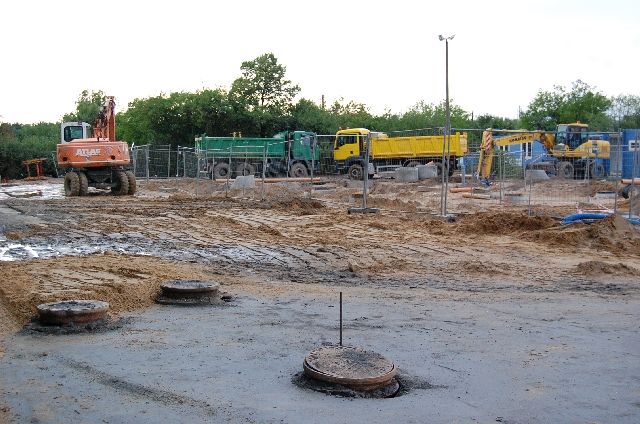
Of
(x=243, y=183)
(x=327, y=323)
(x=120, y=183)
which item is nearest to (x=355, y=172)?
(x=243, y=183)

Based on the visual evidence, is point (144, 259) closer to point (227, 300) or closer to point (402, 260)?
point (227, 300)

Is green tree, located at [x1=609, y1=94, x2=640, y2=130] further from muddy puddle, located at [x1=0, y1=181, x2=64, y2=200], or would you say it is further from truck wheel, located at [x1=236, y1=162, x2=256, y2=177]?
muddy puddle, located at [x1=0, y1=181, x2=64, y2=200]

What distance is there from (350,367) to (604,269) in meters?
6.26

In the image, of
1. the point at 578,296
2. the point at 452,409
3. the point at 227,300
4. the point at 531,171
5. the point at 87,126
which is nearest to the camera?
the point at 452,409

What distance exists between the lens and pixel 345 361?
5203 mm

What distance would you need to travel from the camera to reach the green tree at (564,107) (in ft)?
237

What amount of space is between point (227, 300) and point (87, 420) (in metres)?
3.58

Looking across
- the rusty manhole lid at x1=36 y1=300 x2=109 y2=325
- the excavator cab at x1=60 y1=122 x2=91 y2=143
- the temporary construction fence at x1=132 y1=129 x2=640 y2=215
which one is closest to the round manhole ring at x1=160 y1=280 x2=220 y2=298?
the rusty manhole lid at x1=36 y1=300 x2=109 y2=325

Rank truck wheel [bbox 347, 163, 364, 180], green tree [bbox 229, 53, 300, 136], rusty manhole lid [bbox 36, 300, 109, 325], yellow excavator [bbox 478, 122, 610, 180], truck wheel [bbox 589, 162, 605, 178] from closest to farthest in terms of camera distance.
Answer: rusty manhole lid [bbox 36, 300, 109, 325], truck wheel [bbox 589, 162, 605, 178], yellow excavator [bbox 478, 122, 610, 180], truck wheel [bbox 347, 163, 364, 180], green tree [bbox 229, 53, 300, 136]

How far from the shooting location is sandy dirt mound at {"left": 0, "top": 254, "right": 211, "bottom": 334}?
23.6ft

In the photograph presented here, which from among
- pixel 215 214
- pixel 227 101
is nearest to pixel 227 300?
pixel 215 214

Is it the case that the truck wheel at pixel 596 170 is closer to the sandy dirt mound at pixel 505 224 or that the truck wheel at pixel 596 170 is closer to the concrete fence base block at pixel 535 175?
the concrete fence base block at pixel 535 175

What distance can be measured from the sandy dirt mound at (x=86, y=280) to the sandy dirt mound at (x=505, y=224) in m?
6.90

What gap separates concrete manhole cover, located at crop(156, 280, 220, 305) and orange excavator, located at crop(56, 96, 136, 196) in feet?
63.9
